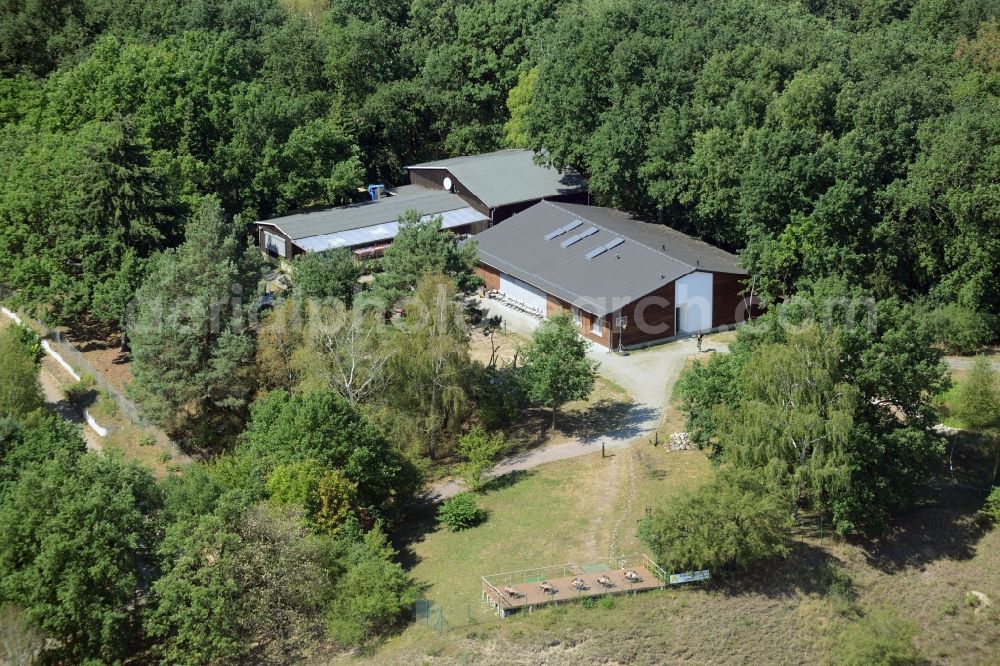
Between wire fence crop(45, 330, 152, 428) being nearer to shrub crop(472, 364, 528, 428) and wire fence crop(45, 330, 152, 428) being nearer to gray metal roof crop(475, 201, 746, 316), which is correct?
shrub crop(472, 364, 528, 428)

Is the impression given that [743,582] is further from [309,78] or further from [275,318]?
[309,78]

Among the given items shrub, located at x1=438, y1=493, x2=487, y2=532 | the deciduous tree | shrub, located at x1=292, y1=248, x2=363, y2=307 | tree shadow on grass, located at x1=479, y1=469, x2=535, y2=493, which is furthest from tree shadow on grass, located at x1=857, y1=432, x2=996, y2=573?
shrub, located at x1=292, y1=248, x2=363, y2=307

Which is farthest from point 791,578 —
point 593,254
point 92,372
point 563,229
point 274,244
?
point 274,244

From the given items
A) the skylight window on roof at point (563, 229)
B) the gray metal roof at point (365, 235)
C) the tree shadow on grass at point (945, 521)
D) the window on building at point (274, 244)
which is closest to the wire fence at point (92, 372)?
the window on building at point (274, 244)

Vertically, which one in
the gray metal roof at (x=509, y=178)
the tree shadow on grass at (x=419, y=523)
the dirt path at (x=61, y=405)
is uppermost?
the gray metal roof at (x=509, y=178)

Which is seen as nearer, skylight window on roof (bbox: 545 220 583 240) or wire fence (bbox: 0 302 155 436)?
wire fence (bbox: 0 302 155 436)

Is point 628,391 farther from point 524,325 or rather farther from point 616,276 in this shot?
point 524,325

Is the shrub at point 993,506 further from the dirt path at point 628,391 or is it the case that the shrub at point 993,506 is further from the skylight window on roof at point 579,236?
the skylight window on roof at point 579,236
